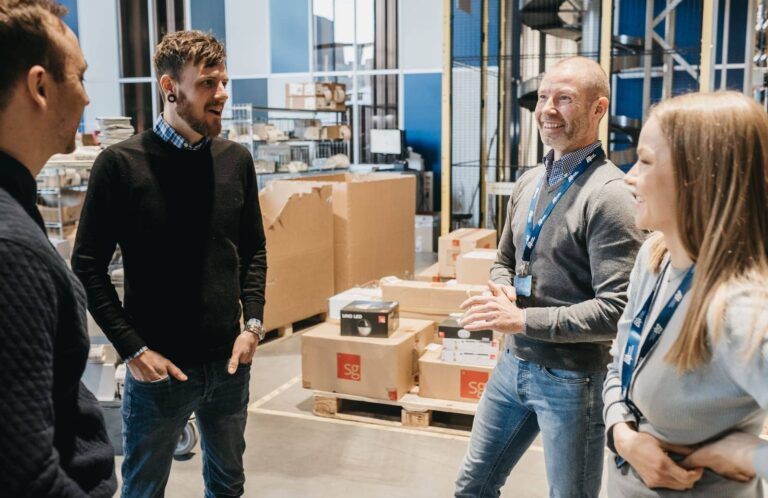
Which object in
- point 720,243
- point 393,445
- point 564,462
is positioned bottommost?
point 393,445

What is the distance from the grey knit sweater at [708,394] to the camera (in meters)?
1.05

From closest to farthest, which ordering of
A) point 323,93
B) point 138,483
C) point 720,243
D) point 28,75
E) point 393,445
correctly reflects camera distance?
point 28,75 → point 720,243 → point 138,483 → point 393,445 → point 323,93

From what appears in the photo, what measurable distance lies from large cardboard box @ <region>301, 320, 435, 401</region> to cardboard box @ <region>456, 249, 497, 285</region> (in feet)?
1.82

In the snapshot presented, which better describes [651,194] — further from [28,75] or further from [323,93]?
[323,93]

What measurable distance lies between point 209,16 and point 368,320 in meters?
10.4

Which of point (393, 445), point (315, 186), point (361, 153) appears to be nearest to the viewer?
point (393, 445)

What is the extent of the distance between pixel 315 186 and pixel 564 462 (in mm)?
4127

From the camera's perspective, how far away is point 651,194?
3.97ft

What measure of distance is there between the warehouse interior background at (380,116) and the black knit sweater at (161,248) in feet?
4.45

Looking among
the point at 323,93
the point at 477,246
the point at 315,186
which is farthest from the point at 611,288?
the point at 323,93

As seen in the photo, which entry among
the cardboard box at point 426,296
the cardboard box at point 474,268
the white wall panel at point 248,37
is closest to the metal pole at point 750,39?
the cardboard box at point 474,268

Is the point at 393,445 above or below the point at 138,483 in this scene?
below

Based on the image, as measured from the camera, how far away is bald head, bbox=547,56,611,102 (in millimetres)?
1906

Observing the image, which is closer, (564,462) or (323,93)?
(564,462)
